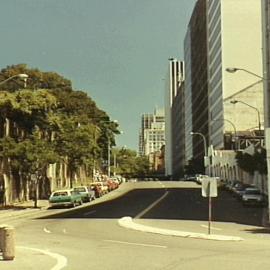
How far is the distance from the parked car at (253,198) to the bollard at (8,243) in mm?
36336

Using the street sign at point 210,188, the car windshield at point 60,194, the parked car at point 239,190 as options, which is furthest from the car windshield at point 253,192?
the street sign at point 210,188

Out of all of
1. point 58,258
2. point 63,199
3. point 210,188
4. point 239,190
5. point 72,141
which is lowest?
point 58,258

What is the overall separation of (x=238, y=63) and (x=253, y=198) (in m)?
87.2

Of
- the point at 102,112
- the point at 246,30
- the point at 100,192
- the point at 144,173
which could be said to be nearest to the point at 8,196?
the point at 100,192

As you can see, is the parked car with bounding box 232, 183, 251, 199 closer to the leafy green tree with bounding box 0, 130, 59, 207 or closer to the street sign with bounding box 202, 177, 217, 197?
the leafy green tree with bounding box 0, 130, 59, 207

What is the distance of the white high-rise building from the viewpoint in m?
131

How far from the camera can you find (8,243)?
53.8 feet

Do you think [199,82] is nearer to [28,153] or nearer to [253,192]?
[253,192]

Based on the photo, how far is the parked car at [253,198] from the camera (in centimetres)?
5059

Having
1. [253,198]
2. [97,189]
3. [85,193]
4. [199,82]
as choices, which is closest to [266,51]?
[97,189]

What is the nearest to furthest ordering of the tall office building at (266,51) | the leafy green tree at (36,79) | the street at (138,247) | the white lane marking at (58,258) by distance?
the white lane marking at (58,258)
the street at (138,247)
the tall office building at (266,51)
the leafy green tree at (36,79)

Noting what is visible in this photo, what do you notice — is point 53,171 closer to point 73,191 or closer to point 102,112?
point 73,191

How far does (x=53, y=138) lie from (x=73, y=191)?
13927 millimetres

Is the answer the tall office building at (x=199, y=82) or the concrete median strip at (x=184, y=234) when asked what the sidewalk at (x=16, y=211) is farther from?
the tall office building at (x=199, y=82)
